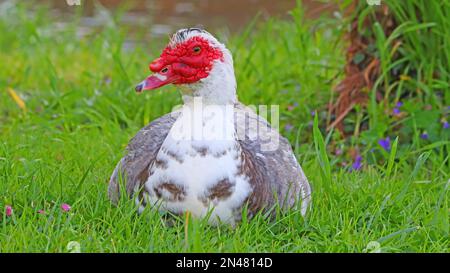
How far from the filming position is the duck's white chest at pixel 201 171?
11.5 ft

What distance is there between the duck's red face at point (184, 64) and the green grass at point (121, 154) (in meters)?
0.50

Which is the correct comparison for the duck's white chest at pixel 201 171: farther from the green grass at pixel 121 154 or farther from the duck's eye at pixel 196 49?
the duck's eye at pixel 196 49

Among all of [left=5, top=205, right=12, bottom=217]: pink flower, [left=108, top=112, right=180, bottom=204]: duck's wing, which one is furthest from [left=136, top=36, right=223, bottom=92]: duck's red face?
[left=5, top=205, right=12, bottom=217]: pink flower

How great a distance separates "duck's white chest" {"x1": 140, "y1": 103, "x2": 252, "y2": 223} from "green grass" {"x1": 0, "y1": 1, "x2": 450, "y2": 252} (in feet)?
0.25

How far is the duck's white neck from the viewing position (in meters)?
3.60

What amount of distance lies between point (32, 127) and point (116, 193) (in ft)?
4.90

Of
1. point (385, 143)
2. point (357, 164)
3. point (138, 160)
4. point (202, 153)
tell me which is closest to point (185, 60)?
point (202, 153)

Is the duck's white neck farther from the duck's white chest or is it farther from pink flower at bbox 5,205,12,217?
pink flower at bbox 5,205,12,217

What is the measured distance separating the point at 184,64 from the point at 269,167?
576 millimetres

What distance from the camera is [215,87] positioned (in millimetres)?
3596

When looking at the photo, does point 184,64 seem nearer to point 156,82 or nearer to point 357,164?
point 156,82

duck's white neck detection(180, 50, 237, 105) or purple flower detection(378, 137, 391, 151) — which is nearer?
duck's white neck detection(180, 50, 237, 105)

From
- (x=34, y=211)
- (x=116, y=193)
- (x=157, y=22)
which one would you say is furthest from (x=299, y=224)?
(x=157, y=22)
